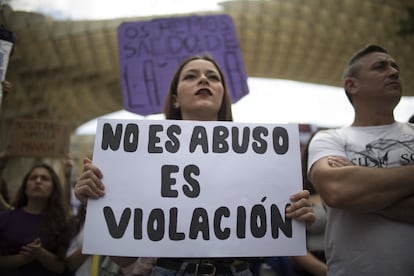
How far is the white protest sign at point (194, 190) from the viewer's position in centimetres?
119

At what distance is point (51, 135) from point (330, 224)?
9.30 feet

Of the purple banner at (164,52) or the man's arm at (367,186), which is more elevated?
the purple banner at (164,52)

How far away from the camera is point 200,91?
1530 mm

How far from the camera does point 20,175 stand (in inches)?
139

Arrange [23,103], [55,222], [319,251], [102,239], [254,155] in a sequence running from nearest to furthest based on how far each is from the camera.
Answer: [102,239] → [254,155] → [319,251] → [55,222] → [23,103]

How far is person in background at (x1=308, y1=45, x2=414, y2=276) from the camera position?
126 centimetres

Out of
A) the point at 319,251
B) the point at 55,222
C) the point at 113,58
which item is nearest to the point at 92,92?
the point at 113,58

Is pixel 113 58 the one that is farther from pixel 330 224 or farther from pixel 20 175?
pixel 330 224

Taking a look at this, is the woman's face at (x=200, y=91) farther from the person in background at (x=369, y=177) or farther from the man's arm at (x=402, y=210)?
the man's arm at (x=402, y=210)

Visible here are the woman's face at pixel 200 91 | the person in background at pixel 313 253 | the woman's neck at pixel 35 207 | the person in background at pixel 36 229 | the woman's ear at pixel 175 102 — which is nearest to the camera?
the woman's face at pixel 200 91

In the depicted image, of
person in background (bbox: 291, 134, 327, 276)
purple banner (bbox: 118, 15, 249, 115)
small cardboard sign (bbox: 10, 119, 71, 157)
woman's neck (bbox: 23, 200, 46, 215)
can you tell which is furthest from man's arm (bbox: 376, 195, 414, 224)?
small cardboard sign (bbox: 10, 119, 71, 157)

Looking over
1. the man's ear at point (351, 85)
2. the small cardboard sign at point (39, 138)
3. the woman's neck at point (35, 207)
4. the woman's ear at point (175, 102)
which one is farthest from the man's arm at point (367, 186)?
the small cardboard sign at point (39, 138)

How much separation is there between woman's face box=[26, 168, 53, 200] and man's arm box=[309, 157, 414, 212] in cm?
189

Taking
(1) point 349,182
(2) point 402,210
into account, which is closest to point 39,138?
(1) point 349,182
